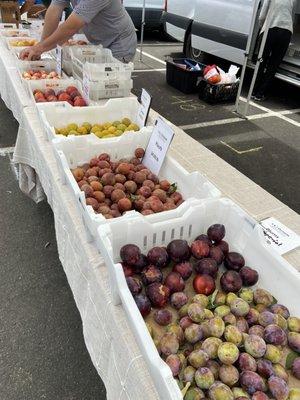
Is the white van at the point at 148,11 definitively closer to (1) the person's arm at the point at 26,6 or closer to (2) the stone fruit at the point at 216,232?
(1) the person's arm at the point at 26,6

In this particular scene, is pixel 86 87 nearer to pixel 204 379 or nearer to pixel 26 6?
pixel 204 379

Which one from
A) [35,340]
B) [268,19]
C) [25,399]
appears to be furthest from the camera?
[268,19]

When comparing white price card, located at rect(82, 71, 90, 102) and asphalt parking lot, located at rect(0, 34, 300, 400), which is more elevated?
white price card, located at rect(82, 71, 90, 102)

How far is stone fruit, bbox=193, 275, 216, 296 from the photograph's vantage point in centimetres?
110

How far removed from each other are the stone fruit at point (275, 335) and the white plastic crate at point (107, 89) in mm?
1862

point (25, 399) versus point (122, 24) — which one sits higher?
point (122, 24)

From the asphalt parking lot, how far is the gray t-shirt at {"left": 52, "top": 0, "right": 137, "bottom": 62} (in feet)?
4.54

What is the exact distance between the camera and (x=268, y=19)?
3.85 m

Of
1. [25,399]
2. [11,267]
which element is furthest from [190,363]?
[11,267]

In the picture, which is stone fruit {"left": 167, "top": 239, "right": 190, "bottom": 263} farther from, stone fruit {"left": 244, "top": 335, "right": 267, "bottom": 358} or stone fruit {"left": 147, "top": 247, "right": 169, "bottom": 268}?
stone fruit {"left": 244, "top": 335, "right": 267, "bottom": 358}

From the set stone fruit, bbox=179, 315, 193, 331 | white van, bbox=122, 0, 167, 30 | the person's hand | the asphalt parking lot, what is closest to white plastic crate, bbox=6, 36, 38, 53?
the person's hand

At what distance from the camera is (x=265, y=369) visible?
2.88ft

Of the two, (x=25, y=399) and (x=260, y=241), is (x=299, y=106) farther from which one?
(x=25, y=399)

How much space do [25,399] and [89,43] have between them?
9.13 ft
